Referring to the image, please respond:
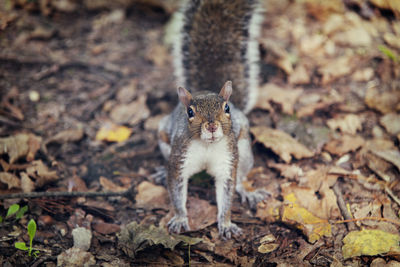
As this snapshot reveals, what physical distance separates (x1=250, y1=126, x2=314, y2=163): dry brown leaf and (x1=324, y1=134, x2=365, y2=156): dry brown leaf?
0.71 feet

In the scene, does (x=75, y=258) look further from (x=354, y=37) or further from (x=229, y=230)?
(x=354, y=37)

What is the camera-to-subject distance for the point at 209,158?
2.51m

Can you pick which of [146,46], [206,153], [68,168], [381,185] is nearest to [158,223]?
[206,153]

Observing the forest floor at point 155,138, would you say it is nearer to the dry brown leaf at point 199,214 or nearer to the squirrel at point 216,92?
the dry brown leaf at point 199,214

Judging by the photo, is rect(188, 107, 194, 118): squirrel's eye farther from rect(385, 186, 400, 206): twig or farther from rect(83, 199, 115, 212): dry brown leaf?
rect(385, 186, 400, 206): twig

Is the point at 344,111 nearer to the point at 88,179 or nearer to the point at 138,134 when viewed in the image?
the point at 138,134

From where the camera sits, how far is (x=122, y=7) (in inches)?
195

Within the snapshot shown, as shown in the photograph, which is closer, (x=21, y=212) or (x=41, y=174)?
(x=21, y=212)

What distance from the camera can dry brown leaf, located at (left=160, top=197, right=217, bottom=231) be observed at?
105 inches

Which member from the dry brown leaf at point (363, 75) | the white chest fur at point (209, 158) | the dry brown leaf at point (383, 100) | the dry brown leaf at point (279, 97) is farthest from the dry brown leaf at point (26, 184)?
the dry brown leaf at point (363, 75)

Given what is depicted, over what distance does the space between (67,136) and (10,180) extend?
773 mm

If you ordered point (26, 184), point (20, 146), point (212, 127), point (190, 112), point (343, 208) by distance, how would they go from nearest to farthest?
point (212, 127), point (190, 112), point (343, 208), point (26, 184), point (20, 146)

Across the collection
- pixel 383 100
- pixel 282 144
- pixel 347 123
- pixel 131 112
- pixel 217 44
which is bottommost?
pixel 131 112

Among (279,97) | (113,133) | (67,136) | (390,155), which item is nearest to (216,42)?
(279,97)
